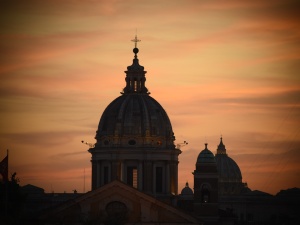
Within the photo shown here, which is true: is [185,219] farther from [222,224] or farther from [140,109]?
[140,109]

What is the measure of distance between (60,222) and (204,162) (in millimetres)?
32003

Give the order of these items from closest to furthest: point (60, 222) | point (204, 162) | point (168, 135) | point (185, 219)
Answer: point (60, 222) → point (185, 219) → point (204, 162) → point (168, 135)

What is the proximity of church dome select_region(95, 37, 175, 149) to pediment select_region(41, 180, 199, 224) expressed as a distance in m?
22.2

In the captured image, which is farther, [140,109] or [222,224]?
[140,109]

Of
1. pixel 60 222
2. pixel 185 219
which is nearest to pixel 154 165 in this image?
pixel 185 219

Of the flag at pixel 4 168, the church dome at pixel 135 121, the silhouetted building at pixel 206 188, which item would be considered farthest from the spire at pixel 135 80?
the flag at pixel 4 168

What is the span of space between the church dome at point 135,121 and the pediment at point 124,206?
22.2 meters

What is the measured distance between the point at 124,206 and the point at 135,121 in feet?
85.3

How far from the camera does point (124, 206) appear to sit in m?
169

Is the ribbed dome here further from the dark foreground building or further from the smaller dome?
the smaller dome

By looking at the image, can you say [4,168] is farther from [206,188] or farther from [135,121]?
[135,121]

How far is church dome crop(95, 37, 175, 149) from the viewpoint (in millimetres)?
192375

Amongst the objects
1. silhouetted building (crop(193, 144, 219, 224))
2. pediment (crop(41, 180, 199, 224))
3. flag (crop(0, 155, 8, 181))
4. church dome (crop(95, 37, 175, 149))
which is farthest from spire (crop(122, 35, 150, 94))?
flag (crop(0, 155, 8, 181))

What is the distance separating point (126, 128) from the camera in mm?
193500
